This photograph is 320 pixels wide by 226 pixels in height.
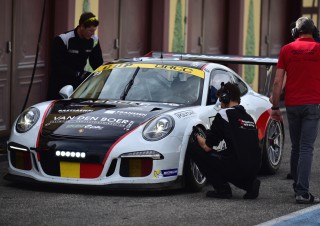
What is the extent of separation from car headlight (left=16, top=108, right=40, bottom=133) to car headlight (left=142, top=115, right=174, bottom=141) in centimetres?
109

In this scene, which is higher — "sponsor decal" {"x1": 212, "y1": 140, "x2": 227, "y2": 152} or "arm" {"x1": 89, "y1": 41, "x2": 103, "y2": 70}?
"arm" {"x1": 89, "y1": 41, "x2": 103, "y2": 70}

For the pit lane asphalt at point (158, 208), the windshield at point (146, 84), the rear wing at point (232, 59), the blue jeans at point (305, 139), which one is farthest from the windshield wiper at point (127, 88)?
the blue jeans at point (305, 139)

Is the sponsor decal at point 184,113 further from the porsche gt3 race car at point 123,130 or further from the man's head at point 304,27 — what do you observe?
the man's head at point 304,27

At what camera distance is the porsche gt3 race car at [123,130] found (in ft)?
34.0

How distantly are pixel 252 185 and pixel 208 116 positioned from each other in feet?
3.43

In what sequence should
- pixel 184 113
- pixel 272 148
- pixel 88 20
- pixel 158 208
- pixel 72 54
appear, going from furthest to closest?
pixel 72 54, pixel 88 20, pixel 272 148, pixel 184 113, pixel 158 208

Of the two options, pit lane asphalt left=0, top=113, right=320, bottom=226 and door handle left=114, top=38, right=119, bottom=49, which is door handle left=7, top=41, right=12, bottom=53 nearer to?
door handle left=114, top=38, right=119, bottom=49

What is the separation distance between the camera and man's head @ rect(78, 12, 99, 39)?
42.8 ft

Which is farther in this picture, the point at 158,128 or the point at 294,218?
the point at 158,128

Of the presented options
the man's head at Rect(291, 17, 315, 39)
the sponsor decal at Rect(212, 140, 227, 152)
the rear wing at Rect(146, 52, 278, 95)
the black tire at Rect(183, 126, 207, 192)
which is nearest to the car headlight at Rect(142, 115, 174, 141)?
the black tire at Rect(183, 126, 207, 192)

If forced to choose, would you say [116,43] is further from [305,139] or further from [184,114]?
[305,139]

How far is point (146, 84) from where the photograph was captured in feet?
38.2

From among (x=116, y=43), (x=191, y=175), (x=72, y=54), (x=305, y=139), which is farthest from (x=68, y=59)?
(x=116, y=43)

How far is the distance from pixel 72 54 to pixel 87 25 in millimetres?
369
